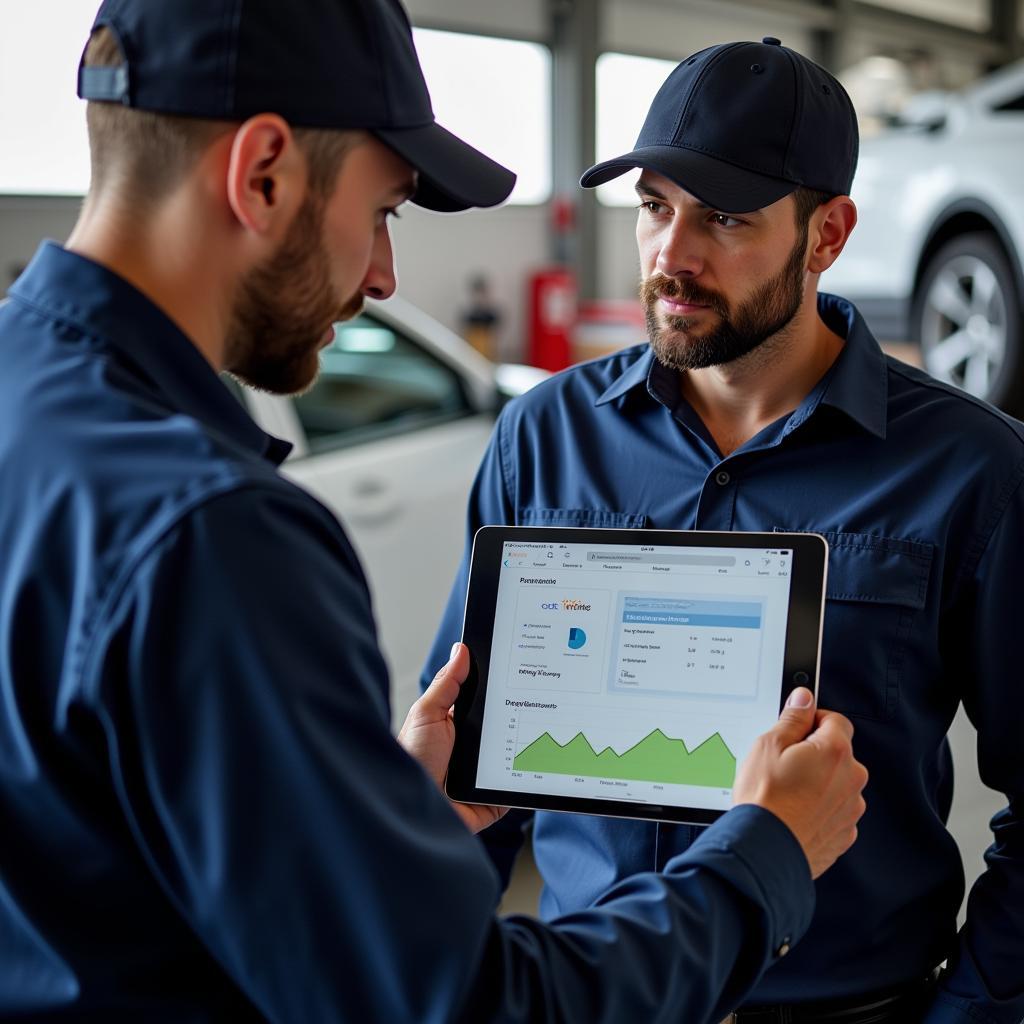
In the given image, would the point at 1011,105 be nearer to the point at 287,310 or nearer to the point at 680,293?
the point at 680,293

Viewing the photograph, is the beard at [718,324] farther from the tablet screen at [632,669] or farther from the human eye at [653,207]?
the tablet screen at [632,669]

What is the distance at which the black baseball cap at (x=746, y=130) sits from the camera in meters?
1.48

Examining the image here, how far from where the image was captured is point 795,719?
3.55ft

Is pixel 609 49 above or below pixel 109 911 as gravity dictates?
above

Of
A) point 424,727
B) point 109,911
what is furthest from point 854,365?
point 109,911

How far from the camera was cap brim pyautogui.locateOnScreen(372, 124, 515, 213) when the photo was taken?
3.02 ft

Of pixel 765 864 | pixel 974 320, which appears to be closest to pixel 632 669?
pixel 765 864

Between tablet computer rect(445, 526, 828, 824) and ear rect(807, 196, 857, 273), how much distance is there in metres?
0.57

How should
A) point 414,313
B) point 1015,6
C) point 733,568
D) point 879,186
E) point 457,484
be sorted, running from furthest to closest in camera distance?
1. point 1015,6
2. point 879,186
3. point 414,313
4. point 457,484
5. point 733,568

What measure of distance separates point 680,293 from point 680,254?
51 millimetres

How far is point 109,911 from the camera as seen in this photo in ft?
2.49

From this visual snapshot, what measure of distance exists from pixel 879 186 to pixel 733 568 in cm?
471

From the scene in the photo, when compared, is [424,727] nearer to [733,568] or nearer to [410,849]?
[733,568]

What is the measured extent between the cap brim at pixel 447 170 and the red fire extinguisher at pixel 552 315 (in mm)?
7462
